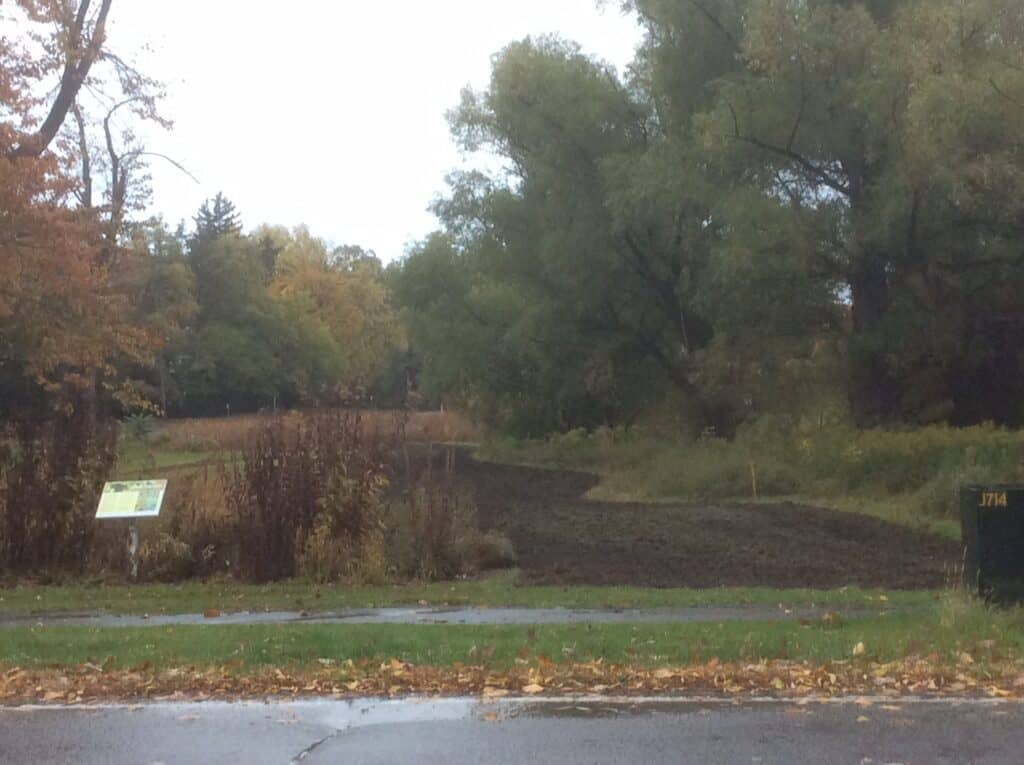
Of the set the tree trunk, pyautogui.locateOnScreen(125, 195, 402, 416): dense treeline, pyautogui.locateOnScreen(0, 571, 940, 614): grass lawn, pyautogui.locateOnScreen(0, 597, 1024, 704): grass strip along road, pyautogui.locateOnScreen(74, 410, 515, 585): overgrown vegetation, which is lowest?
pyautogui.locateOnScreen(0, 571, 940, 614): grass lawn

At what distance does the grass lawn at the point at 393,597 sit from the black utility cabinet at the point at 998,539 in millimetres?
1813

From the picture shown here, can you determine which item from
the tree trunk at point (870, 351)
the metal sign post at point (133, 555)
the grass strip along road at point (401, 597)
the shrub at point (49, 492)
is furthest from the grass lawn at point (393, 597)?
the tree trunk at point (870, 351)

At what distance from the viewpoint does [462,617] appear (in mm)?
12383

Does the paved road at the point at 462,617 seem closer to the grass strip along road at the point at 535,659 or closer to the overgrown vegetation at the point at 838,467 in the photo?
the grass strip along road at the point at 535,659

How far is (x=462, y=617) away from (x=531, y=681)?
3719 mm

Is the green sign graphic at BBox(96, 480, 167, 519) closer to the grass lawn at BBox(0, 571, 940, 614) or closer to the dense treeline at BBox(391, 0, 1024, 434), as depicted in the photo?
the grass lawn at BBox(0, 571, 940, 614)

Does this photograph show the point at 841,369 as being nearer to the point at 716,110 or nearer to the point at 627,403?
the point at 716,110

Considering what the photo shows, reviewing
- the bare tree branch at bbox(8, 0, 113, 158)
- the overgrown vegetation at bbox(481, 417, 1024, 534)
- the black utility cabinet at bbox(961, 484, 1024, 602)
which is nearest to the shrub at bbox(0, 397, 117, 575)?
the bare tree branch at bbox(8, 0, 113, 158)

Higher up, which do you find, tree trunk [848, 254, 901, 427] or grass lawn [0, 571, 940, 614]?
tree trunk [848, 254, 901, 427]

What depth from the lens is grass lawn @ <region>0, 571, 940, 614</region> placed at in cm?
1312

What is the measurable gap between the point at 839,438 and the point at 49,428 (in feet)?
59.7

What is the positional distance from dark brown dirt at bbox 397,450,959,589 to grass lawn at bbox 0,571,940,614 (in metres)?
0.96

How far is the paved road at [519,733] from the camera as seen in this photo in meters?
6.86

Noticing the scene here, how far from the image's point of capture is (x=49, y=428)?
59.3ft
